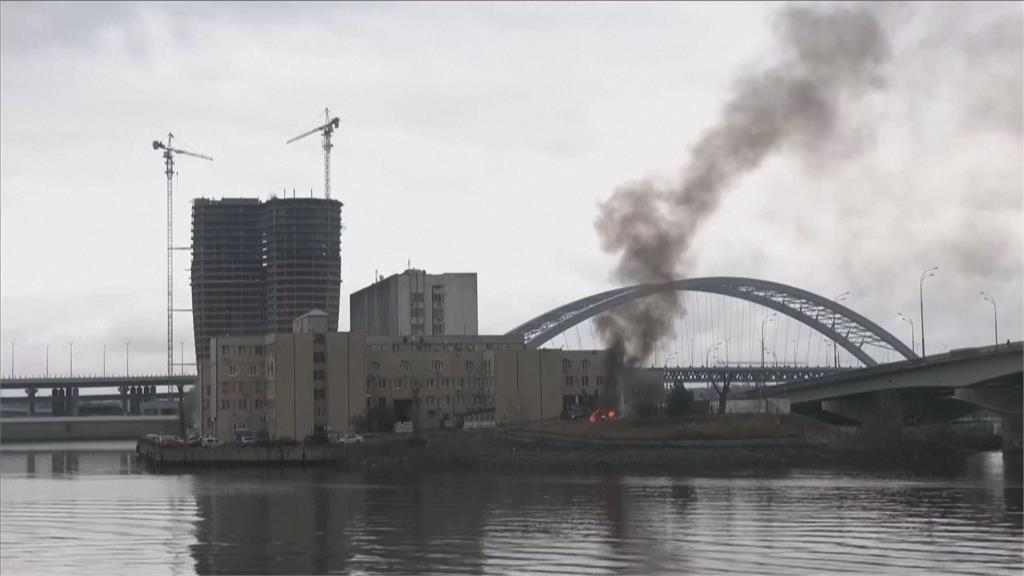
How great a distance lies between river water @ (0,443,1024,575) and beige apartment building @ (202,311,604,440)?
40266 millimetres

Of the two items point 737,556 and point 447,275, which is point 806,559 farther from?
point 447,275

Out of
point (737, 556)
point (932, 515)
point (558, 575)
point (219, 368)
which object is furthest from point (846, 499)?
point (219, 368)

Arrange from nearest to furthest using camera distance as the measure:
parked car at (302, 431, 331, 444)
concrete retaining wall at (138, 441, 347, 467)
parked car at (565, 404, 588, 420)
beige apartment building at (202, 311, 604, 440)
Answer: concrete retaining wall at (138, 441, 347, 467) → parked car at (302, 431, 331, 444) → parked car at (565, 404, 588, 420) → beige apartment building at (202, 311, 604, 440)

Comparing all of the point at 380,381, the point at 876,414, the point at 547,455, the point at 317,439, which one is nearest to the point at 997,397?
the point at 876,414

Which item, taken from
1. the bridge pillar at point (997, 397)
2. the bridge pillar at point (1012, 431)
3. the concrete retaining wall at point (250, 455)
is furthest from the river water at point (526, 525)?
the bridge pillar at point (997, 397)

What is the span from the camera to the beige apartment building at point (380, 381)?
430 feet

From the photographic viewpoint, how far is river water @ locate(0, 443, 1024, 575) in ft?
147

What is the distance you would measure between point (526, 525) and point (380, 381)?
79714 millimetres

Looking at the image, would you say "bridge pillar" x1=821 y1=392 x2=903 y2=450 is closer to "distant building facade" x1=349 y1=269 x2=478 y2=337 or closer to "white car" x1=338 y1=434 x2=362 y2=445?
"white car" x1=338 y1=434 x2=362 y2=445

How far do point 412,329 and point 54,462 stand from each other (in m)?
55.8

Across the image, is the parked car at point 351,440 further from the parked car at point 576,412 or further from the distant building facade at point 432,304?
the distant building facade at point 432,304

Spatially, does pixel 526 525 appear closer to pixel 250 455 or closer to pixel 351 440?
pixel 351 440

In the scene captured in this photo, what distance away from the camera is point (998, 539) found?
50.6 m

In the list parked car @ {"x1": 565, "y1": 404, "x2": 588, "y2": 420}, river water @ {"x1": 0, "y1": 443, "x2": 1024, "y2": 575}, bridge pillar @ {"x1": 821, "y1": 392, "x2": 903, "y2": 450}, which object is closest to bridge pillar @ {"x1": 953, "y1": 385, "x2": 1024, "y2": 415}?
bridge pillar @ {"x1": 821, "y1": 392, "x2": 903, "y2": 450}
